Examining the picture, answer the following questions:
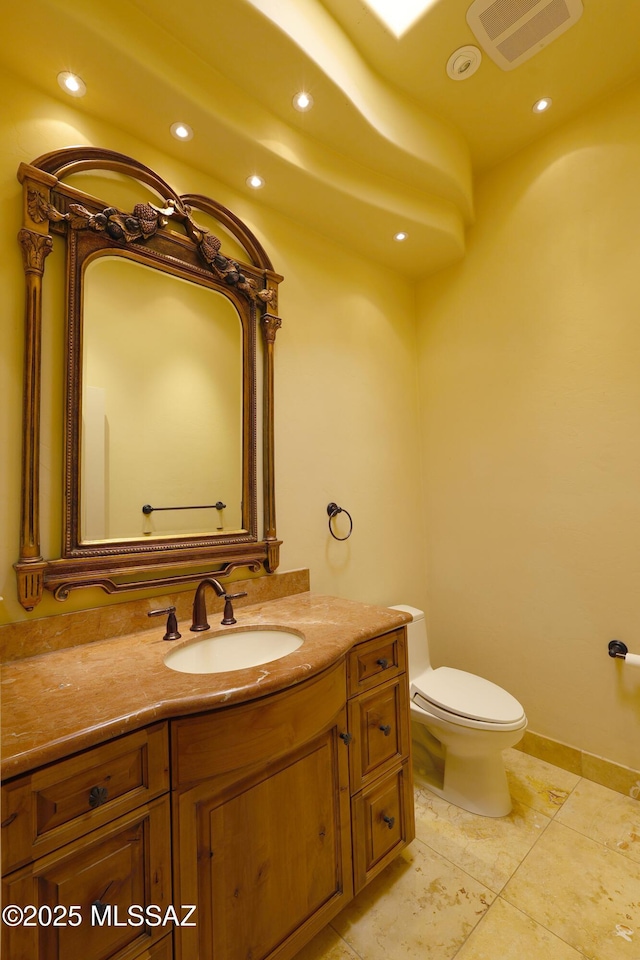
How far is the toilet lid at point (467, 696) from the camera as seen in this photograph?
5.13 ft

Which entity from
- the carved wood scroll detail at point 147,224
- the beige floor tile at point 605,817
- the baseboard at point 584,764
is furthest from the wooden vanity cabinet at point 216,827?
the carved wood scroll detail at point 147,224

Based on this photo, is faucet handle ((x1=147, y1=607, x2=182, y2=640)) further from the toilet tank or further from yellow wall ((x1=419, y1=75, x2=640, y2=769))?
yellow wall ((x1=419, y1=75, x2=640, y2=769))

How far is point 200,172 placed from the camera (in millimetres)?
1611

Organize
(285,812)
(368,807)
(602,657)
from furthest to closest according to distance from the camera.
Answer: (602,657)
(368,807)
(285,812)

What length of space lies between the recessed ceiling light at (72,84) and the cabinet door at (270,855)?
2041 mm

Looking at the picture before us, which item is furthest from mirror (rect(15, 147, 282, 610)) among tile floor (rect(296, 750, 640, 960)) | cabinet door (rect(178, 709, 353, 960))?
tile floor (rect(296, 750, 640, 960))

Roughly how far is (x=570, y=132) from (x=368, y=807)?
2.94m

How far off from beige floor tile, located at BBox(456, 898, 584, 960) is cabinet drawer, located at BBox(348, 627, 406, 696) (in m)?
0.74

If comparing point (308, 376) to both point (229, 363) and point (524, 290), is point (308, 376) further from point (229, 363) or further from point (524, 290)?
point (524, 290)

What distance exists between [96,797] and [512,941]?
1306 millimetres

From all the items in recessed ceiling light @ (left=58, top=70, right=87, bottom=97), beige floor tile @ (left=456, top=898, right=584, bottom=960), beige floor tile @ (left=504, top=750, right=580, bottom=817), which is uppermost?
recessed ceiling light @ (left=58, top=70, right=87, bottom=97)

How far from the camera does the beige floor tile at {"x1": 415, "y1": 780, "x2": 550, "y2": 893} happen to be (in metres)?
1.40

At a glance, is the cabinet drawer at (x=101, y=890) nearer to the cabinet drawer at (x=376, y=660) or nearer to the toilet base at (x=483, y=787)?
the cabinet drawer at (x=376, y=660)

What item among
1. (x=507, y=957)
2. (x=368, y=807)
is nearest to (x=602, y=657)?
(x=507, y=957)
